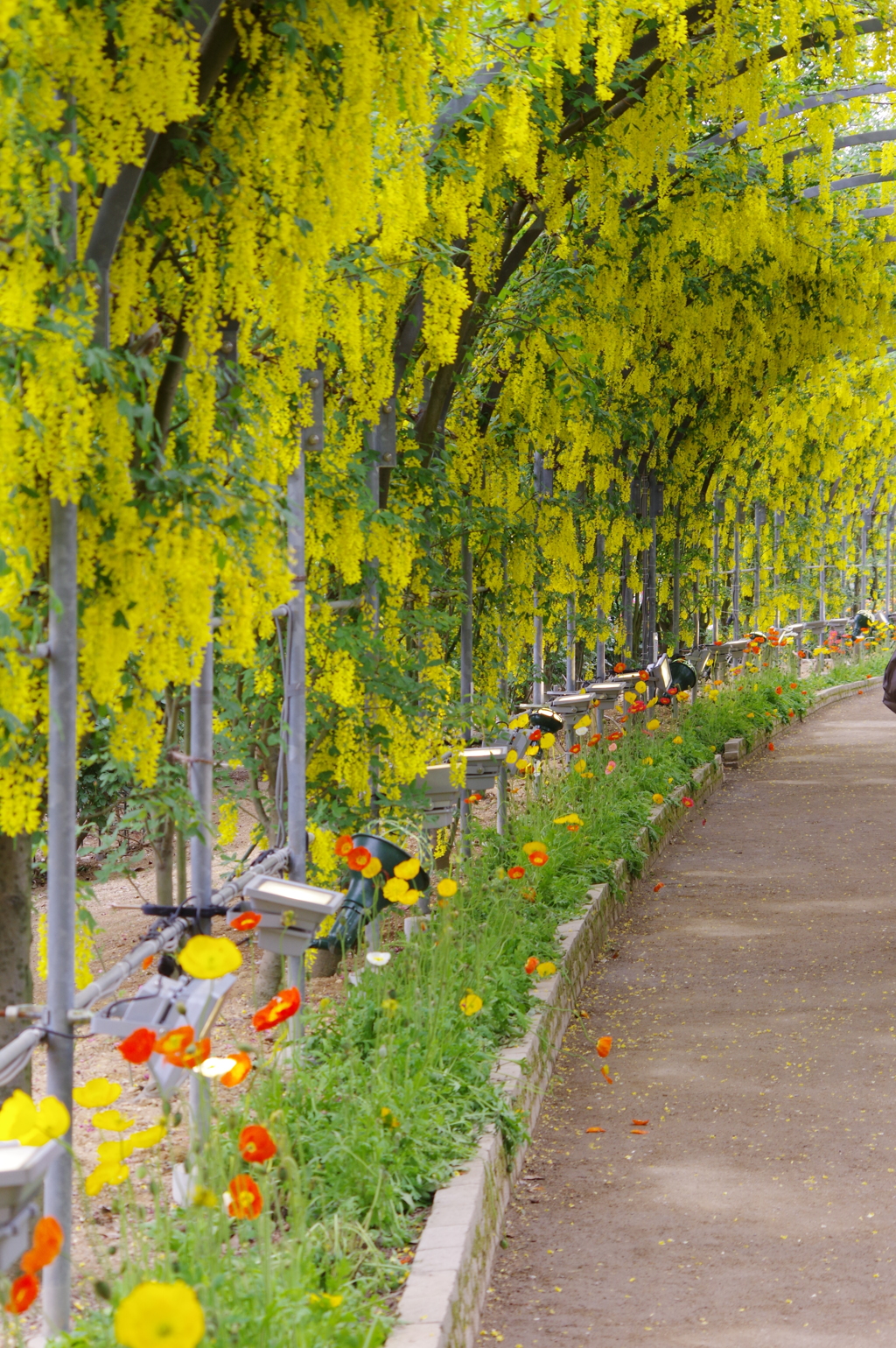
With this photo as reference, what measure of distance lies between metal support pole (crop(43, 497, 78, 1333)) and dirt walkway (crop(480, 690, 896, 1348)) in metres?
1.02

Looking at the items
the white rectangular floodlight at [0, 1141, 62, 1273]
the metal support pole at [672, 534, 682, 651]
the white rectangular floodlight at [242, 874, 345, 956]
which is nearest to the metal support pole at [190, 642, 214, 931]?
the white rectangular floodlight at [242, 874, 345, 956]

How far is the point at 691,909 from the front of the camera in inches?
269

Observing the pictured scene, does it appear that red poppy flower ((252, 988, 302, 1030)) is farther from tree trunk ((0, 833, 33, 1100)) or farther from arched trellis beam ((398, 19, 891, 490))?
arched trellis beam ((398, 19, 891, 490))

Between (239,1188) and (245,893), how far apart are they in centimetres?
124

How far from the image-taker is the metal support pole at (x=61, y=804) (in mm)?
2334

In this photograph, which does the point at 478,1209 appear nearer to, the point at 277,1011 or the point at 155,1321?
the point at 277,1011

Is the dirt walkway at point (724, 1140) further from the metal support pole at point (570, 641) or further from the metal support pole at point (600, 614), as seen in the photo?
the metal support pole at point (600, 614)

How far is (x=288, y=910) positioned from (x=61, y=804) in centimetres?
111

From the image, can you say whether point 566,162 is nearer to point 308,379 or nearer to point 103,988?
point 308,379

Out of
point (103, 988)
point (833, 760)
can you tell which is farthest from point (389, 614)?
point (833, 760)

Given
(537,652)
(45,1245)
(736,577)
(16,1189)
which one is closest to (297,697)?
(16,1189)

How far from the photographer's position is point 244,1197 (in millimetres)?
2141

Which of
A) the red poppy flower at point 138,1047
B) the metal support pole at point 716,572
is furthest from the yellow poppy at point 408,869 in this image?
the metal support pole at point 716,572

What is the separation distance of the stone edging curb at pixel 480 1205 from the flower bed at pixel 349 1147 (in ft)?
0.16
